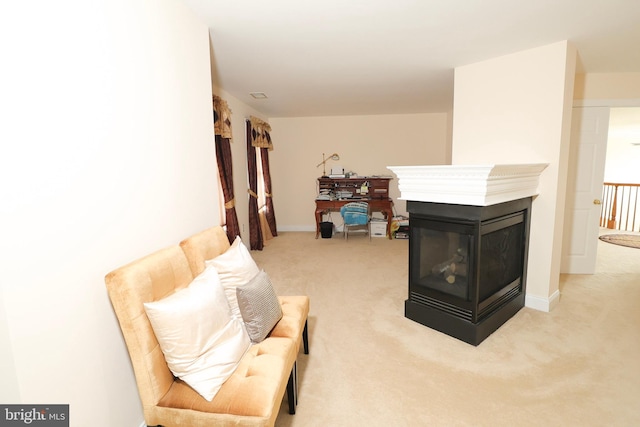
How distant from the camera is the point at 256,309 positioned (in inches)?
68.6

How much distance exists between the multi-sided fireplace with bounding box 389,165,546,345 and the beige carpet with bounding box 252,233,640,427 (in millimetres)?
170

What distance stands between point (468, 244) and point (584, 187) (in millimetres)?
2425

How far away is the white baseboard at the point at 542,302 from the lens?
2943 mm

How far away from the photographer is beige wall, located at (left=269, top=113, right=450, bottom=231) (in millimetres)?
6199

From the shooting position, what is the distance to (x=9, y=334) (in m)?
0.98

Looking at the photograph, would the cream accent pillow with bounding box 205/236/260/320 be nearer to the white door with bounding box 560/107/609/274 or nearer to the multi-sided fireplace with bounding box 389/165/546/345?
the multi-sided fireplace with bounding box 389/165/546/345

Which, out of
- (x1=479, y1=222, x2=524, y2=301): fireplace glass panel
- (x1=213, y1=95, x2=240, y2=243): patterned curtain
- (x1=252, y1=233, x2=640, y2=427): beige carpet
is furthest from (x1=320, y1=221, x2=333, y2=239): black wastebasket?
(x1=479, y1=222, x2=524, y2=301): fireplace glass panel

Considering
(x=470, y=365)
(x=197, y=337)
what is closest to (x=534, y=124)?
(x=470, y=365)

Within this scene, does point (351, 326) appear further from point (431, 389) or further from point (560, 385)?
point (560, 385)

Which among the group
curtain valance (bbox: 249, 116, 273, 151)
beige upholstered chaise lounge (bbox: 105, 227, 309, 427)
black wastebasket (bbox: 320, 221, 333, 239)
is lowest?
black wastebasket (bbox: 320, 221, 333, 239)

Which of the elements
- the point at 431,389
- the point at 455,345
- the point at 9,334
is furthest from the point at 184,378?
the point at 455,345

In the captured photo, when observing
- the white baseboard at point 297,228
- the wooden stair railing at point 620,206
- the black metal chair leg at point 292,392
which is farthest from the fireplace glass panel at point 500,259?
the wooden stair railing at point 620,206

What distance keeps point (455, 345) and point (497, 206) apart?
1107 millimetres

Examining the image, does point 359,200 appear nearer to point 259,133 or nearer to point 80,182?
point 259,133
